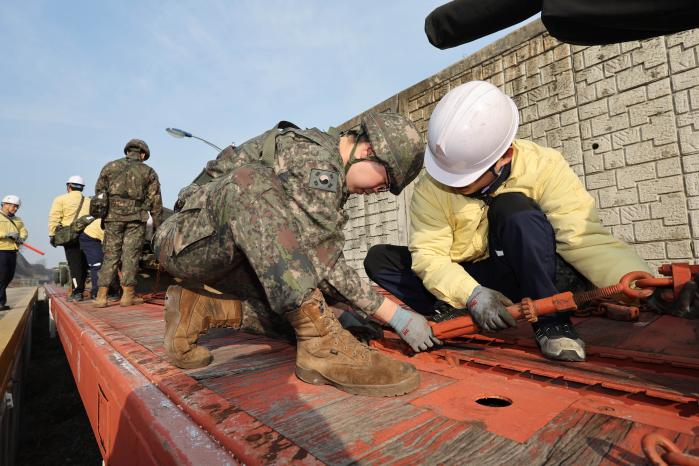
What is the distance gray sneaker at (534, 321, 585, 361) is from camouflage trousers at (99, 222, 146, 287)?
461 cm

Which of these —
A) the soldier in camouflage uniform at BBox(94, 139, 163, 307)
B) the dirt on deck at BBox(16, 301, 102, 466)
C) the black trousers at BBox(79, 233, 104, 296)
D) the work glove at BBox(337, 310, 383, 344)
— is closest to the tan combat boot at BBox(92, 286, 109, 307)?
the soldier in camouflage uniform at BBox(94, 139, 163, 307)

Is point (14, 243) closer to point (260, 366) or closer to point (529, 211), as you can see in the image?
point (260, 366)

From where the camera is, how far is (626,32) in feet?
3.44

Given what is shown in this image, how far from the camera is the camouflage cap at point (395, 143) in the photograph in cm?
161

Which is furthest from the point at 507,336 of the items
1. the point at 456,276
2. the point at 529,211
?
the point at 529,211

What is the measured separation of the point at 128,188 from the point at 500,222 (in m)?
4.40

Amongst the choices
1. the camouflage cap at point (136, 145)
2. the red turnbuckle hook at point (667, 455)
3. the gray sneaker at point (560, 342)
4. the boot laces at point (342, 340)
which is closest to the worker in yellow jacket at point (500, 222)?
the gray sneaker at point (560, 342)

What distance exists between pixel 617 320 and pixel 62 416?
201 inches

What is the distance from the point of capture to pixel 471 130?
1775mm

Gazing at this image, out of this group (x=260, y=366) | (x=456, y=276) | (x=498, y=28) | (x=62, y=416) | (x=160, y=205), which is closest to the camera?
(x=498, y=28)

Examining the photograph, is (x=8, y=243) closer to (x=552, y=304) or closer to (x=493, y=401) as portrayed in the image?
(x=493, y=401)

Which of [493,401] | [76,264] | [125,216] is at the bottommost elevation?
[493,401]

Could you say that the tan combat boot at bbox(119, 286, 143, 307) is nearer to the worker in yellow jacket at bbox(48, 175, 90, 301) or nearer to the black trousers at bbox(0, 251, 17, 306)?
the worker in yellow jacket at bbox(48, 175, 90, 301)

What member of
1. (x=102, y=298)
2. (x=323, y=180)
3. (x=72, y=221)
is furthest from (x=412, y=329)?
(x=72, y=221)
